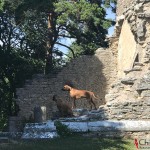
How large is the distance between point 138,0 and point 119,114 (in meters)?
4.63

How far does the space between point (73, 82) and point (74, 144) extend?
11265 millimetres

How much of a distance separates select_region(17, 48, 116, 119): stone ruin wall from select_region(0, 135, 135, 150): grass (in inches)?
384

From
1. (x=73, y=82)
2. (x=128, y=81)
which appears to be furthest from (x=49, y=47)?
(x=128, y=81)

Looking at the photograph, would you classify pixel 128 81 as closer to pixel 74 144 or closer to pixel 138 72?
pixel 138 72

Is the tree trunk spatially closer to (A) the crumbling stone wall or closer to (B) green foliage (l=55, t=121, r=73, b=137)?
(A) the crumbling stone wall

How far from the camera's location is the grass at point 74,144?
1016 cm

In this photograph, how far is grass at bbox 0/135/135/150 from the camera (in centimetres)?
1016

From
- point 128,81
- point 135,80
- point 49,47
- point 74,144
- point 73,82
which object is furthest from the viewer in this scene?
point 49,47

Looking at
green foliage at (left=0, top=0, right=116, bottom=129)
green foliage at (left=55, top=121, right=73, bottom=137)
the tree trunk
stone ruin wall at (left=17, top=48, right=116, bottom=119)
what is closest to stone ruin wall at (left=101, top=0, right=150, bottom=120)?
green foliage at (left=55, top=121, right=73, bottom=137)

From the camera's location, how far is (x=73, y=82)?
2180 centimetres

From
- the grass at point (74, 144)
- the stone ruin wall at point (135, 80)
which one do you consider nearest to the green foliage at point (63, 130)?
the grass at point (74, 144)

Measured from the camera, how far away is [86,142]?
10953mm

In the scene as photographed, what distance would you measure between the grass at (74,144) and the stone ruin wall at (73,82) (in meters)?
9.75

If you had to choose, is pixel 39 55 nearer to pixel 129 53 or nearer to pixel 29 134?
pixel 129 53
